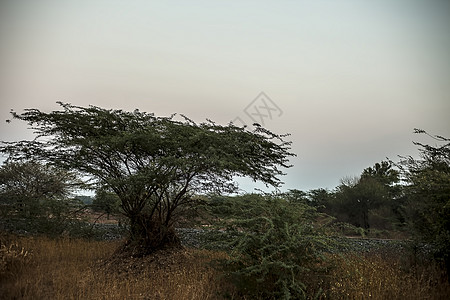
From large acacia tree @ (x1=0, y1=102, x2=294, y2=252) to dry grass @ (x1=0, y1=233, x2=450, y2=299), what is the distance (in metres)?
1.10

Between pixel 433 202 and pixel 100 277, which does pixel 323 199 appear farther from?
pixel 100 277

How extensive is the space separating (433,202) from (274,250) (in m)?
4.65

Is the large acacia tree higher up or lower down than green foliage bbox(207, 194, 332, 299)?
higher up

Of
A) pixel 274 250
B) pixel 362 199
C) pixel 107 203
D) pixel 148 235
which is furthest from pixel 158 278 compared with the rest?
pixel 362 199

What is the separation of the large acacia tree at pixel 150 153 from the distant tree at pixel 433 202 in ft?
11.0

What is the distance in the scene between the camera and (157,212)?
9562 millimetres

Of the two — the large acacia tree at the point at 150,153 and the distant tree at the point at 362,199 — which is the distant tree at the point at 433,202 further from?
the distant tree at the point at 362,199

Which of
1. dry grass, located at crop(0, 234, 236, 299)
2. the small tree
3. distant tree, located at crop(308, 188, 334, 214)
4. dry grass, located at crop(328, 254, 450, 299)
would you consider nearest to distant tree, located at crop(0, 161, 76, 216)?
the small tree

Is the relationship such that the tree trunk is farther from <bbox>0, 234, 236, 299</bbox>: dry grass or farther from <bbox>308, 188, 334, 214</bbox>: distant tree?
<bbox>308, 188, 334, 214</bbox>: distant tree

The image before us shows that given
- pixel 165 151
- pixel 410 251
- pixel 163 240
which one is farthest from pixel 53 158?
pixel 410 251

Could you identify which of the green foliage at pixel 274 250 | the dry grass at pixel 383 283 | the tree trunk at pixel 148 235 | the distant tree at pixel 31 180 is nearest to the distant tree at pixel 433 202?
the dry grass at pixel 383 283

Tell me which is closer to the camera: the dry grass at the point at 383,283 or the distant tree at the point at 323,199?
the dry grass at the point at 383,283

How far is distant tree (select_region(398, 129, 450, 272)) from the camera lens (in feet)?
25.4

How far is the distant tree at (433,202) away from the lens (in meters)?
7.73
